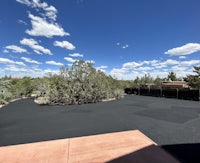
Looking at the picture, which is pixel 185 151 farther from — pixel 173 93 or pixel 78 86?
pixel 173 93

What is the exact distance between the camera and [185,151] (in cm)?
269

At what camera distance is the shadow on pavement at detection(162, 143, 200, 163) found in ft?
7.86

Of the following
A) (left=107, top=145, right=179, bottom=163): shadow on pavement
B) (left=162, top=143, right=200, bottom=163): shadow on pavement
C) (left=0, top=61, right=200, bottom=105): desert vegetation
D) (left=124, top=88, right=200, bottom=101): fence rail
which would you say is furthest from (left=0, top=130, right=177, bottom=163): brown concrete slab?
(left=124, top=88, right=200, bottom=101): fence rail

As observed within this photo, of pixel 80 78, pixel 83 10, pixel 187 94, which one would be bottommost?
pixel 187 94

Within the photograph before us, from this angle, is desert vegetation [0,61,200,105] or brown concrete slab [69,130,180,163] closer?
brown concrete slab [69,130,180,163]

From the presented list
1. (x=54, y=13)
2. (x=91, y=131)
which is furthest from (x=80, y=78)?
(x=91, y=131)

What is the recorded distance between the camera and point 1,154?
2770mm

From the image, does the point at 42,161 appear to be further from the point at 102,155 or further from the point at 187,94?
the point at 187,94

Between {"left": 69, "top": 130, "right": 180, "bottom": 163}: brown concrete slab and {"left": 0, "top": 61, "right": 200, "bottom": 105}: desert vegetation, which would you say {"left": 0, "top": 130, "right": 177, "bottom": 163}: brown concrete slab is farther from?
{"left": 0, "top": 61, "right": 200, "bottom": 105}: desert vegetation

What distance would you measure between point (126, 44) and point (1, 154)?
15.4 m

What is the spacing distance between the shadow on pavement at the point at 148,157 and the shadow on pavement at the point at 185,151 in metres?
0.16

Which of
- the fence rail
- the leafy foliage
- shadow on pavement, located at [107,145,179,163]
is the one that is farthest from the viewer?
the fence rail

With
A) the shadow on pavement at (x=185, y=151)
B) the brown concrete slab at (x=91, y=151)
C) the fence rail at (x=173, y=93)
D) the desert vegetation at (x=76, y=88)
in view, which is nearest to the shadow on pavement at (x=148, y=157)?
the brown concrete slab at (x=91, y=151)

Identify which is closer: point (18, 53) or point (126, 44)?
point (126, 44)
